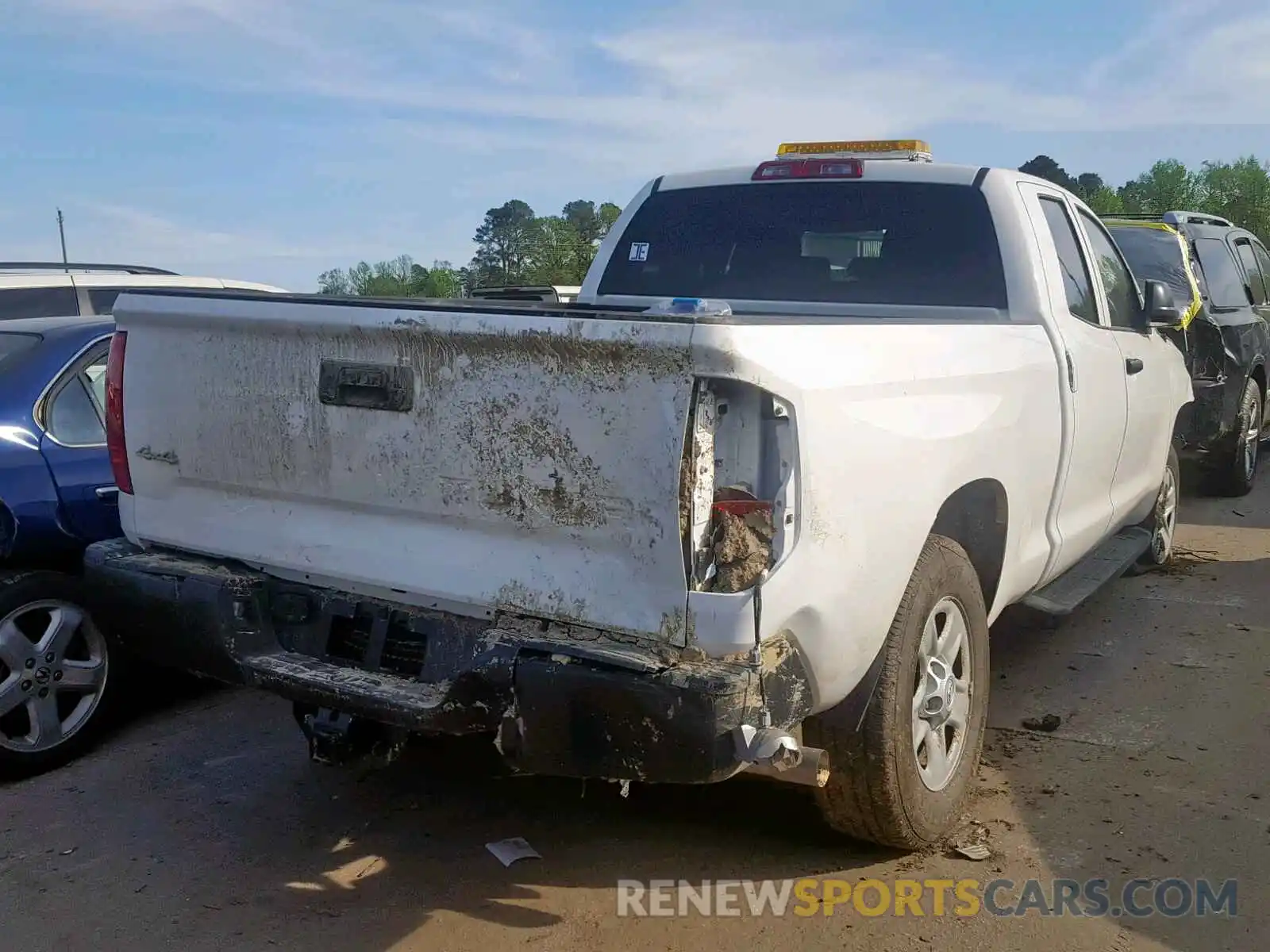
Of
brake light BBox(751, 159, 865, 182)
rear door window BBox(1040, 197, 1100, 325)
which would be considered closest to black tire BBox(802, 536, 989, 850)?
rear door window BBox(1040, 197, 1100, 325)

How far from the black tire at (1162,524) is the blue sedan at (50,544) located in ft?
16.3

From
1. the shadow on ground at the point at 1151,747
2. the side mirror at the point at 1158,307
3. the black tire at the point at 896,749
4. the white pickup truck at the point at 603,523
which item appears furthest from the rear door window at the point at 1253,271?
the black tire at the point at 896,749

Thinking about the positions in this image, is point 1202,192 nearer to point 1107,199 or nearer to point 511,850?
point 1107,199

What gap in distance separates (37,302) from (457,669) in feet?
20.4

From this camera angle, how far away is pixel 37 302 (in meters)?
7.75

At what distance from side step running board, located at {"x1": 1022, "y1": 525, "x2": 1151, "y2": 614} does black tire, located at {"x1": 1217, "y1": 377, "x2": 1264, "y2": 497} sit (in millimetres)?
→ 3078

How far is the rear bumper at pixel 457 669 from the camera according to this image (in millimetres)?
2508

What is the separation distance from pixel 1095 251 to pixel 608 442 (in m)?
3.29

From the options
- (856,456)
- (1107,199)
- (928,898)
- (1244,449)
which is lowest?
(928,898)

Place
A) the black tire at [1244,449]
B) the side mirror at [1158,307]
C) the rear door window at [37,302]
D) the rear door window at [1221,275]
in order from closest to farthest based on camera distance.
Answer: the side mirror at [1158,307]
the rear door window at [37,302]
the black tire at [1244,449]
the rear door window at [1221,275]

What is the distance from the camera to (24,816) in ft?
12.4

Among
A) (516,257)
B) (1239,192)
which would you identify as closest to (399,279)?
(516,257)

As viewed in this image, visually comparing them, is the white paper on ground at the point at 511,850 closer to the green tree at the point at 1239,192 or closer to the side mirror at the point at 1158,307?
the side mirror at the point at 1158,307

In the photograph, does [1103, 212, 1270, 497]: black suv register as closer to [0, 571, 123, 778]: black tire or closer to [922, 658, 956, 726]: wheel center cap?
[922, 658, 956, 726]: wheel center cap
